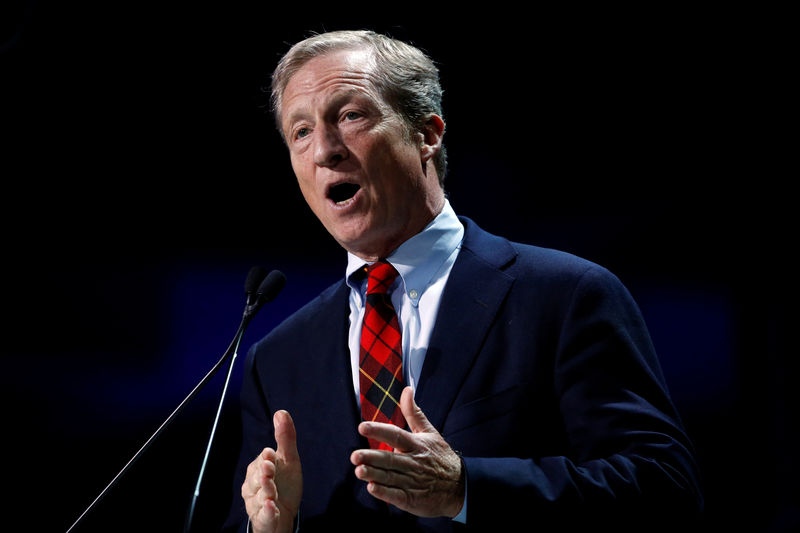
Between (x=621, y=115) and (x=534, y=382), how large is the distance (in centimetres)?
111

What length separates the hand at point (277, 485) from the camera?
1408 mm

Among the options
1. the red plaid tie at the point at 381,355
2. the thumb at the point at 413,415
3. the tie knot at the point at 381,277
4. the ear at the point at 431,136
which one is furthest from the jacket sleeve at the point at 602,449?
the ear at the point at 431,136

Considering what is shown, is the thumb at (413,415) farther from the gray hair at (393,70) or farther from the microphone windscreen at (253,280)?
the gray hair at (393,70)

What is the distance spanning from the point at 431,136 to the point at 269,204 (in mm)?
846

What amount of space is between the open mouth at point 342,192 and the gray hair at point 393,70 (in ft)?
0.76

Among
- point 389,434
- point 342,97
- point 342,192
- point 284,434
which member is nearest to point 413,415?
point 389,434

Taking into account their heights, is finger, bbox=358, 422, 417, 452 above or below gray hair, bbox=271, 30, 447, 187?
below

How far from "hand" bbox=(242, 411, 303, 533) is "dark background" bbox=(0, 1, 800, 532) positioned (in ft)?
3.43

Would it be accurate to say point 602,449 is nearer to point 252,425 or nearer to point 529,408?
point 529,408

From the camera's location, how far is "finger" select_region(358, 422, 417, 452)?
3.87 ft

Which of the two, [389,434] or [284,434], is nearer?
[389,434]

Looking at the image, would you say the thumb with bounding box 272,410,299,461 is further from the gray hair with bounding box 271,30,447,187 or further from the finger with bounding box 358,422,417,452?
the gray hair with bounding box 271,30,447,187

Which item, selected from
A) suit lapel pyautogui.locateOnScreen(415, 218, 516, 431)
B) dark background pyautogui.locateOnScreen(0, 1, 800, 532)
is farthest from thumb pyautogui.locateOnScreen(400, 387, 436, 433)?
dark background pyautogui.locateOnScreen(0, 1, 800, 532)

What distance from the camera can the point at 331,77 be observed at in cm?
186
